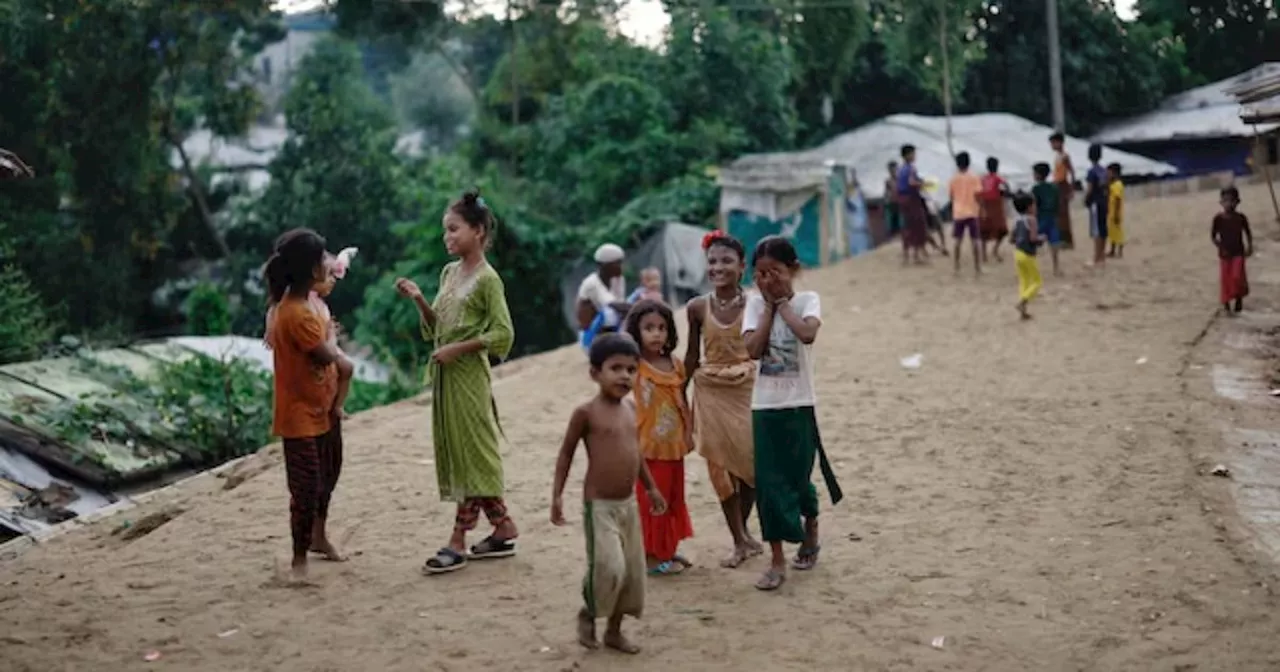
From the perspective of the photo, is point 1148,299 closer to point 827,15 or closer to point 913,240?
point 913,240

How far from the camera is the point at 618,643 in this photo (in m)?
5.59

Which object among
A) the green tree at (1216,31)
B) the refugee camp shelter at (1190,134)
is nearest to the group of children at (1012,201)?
the refugee camp shelter at (1190,134)

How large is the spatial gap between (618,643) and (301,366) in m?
1.96

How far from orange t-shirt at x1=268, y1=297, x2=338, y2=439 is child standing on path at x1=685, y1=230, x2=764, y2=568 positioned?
5.49 feet

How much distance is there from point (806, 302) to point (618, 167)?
2101 centimetres

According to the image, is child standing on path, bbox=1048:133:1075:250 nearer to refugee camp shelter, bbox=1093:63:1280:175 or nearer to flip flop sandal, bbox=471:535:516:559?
flip flop sandal, bbox=471:535:516:559

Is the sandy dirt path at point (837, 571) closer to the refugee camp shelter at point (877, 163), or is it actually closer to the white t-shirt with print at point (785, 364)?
the white t-shirt with print at point (785, 364)

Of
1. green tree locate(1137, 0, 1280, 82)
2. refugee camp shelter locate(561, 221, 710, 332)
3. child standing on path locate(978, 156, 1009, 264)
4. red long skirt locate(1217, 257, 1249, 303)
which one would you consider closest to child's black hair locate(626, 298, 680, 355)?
red long skirt locate(1217, 257, 1249, 303)

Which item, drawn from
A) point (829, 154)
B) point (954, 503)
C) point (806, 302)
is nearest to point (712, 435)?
point (806, 302)

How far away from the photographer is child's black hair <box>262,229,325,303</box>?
6.45m

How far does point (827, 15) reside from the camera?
31.7 metres

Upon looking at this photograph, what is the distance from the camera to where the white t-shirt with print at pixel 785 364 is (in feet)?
21.1

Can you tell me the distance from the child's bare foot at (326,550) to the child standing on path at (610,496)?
1.85 m

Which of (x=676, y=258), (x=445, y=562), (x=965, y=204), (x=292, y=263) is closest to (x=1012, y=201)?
(x=965, y=204)
